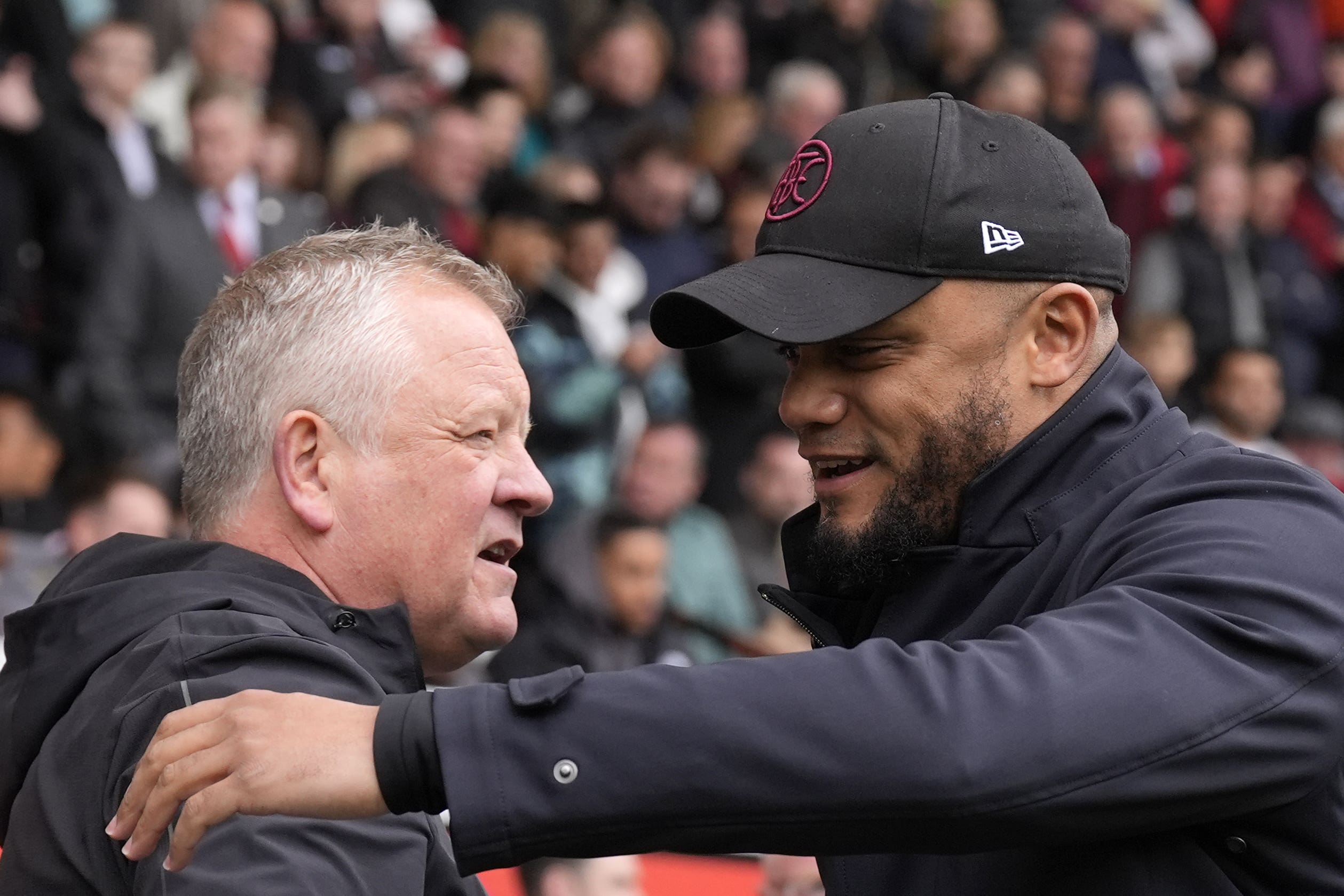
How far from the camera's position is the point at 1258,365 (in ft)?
30.0

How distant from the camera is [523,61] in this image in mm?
9227

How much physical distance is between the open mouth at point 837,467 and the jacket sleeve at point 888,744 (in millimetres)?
691

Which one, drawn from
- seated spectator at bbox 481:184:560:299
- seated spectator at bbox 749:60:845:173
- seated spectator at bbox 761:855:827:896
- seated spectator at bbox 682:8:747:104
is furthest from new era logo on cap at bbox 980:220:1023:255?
seated spectator at bbox 682:8:747:104

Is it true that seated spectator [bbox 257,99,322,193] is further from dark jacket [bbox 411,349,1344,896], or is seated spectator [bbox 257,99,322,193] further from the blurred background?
dark jacket [bbox 411,349,1344,896]

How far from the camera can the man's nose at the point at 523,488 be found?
109 inches

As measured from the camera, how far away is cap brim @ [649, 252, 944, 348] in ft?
7.70

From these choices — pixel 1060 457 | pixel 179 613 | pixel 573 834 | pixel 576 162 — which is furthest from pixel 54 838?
pixel 576 162

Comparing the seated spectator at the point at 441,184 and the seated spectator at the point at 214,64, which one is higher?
the seated spectator at the point at 214,64

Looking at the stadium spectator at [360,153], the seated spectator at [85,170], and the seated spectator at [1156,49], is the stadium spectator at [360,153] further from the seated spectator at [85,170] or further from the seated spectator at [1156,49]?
the seated spectator at [1156,49]

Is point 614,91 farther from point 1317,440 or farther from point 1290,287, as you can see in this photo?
point 1290,287

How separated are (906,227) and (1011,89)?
858 centimetres

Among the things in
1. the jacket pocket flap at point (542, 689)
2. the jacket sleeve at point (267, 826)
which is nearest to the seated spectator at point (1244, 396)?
the jacket sleeve at point (267, 826)

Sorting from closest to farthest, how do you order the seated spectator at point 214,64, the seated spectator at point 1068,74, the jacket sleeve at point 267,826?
the jacket sleeve at point 267,826 → the seated spectator at point 214,64 → the seated spectator at point 1068,74

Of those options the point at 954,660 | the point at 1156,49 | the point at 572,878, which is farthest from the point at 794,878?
the point at 1156,49
